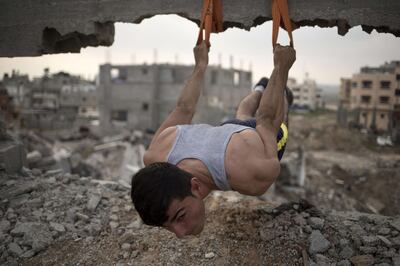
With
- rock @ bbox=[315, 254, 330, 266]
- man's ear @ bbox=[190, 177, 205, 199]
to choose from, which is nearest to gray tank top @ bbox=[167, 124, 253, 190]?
man's ear @ bbox=[190, 177, 205, 199]

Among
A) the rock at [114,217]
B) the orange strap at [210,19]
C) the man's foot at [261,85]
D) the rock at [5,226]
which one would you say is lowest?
the rock at [114,217]

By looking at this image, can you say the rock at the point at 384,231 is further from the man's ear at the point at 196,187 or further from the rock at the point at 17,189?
the rock at the point at 17,189

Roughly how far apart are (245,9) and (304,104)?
146 feet

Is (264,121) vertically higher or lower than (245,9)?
lower

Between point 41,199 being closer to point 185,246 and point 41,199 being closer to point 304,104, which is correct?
point 185,246

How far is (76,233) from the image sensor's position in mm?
3457

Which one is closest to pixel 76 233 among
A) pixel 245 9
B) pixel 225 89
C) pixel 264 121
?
pixel 264 121

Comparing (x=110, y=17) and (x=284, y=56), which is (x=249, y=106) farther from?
(x=110, y=17)

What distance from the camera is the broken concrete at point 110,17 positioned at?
9.41 ft

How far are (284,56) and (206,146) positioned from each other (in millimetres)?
929

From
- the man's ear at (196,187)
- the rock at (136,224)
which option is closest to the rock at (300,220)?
the man's ear at (196,187)

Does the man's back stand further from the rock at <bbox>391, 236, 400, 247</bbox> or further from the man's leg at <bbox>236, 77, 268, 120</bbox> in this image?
the rock at <bbox>391, 236, 400, 247</bbox>

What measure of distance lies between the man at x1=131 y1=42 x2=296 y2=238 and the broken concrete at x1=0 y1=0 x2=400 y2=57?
2.26ft

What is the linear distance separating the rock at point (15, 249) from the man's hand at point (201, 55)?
2449 millimetres
